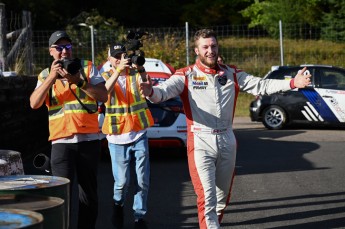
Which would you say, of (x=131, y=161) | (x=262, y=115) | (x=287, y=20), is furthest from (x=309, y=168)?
(x=287, y=20)

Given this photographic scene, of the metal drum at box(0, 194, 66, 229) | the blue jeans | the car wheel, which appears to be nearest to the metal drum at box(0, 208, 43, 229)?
the metal drum at box(0, 194, 66, 229)

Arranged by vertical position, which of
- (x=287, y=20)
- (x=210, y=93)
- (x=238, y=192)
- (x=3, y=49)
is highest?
(x=287, y=20)

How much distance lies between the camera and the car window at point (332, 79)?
776 inches

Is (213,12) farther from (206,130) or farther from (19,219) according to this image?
(19,219)

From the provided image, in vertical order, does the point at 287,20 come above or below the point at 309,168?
above

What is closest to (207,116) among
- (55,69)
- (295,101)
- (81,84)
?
(81,84)

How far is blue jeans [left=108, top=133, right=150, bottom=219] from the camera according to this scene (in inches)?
344

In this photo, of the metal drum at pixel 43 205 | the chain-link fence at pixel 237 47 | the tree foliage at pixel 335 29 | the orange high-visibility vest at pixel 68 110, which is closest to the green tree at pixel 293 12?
the tree foliage at pixel 335 29

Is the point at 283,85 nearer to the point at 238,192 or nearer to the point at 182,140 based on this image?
the point at 238,192

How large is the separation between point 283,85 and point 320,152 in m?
8.11

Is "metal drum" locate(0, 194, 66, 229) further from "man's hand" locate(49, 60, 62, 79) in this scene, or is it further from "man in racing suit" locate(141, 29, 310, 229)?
"man in racing suit" locate(141, 29, 310, 229)

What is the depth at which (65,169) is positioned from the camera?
764 cm

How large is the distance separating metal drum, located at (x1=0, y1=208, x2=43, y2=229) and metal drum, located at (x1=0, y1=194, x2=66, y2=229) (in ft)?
1.47

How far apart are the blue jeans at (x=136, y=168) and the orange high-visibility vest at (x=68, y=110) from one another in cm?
119
